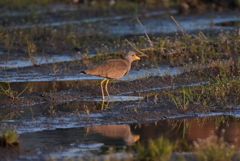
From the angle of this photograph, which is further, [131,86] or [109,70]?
[131,86]

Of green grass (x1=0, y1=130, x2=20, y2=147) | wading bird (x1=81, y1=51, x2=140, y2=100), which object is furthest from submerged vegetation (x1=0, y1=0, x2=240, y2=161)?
wading bird (x1=81, y1=51, x2=140, y2=100)

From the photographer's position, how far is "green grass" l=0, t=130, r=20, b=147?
22.5 feet

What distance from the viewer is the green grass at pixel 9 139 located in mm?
6867

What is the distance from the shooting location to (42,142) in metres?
7.30

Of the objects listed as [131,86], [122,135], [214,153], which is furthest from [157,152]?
[131,86]

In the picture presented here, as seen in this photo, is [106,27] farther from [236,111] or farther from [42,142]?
[42,142]

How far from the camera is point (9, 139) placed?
22.6 ft

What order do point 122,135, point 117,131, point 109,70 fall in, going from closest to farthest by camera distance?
1. point 122,135
2. point 117,131
3. point 109,70

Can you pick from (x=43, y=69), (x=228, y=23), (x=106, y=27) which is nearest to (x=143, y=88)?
(x=43, y=69)

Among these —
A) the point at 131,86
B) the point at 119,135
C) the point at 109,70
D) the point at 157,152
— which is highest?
the point at 109,70

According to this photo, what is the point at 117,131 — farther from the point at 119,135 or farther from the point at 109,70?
the point at 109,70

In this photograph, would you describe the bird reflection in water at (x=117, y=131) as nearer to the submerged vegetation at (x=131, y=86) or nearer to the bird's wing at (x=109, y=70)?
the submerged vegetation at (x=131, y=86)

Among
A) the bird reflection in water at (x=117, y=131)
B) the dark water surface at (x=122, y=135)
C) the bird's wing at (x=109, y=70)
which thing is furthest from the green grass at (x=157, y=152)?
the bird's wing at (x=109, y=70)

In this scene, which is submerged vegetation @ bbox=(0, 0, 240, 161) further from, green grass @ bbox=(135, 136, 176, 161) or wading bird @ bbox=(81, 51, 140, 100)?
wading bird @ bbox=(81, 51, 140, 100)
